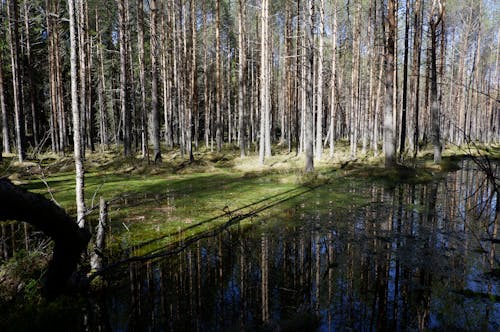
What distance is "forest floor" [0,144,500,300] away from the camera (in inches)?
273

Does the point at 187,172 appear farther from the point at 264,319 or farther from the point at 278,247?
the point at 264,319

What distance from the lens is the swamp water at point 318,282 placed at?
404cm

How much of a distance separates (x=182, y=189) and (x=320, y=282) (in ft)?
29.6

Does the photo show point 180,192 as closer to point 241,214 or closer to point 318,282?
point 241,214

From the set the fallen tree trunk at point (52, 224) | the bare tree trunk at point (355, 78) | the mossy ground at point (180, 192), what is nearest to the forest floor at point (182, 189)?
the mossy ground at point (180, 192)

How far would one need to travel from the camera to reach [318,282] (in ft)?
16.6

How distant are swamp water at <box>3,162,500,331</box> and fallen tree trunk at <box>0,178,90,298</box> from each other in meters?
0.66

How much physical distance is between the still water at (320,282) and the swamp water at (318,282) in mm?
15

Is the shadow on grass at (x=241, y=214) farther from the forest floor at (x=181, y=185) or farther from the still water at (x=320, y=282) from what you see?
the still water at (x=320, y=282)

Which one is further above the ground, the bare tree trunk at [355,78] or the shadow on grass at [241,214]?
the bare tree trunk at [355,78]

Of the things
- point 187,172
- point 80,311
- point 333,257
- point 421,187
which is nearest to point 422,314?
point 333,257

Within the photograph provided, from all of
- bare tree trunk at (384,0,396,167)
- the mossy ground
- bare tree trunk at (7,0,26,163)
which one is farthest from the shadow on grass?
bare tree trunk at (7,0,26,163)

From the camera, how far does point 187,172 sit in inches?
708

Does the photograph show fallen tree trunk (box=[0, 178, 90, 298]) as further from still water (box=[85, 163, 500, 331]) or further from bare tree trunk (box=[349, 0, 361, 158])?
bare tree trunk (box=[349, 0, 361, 158])
